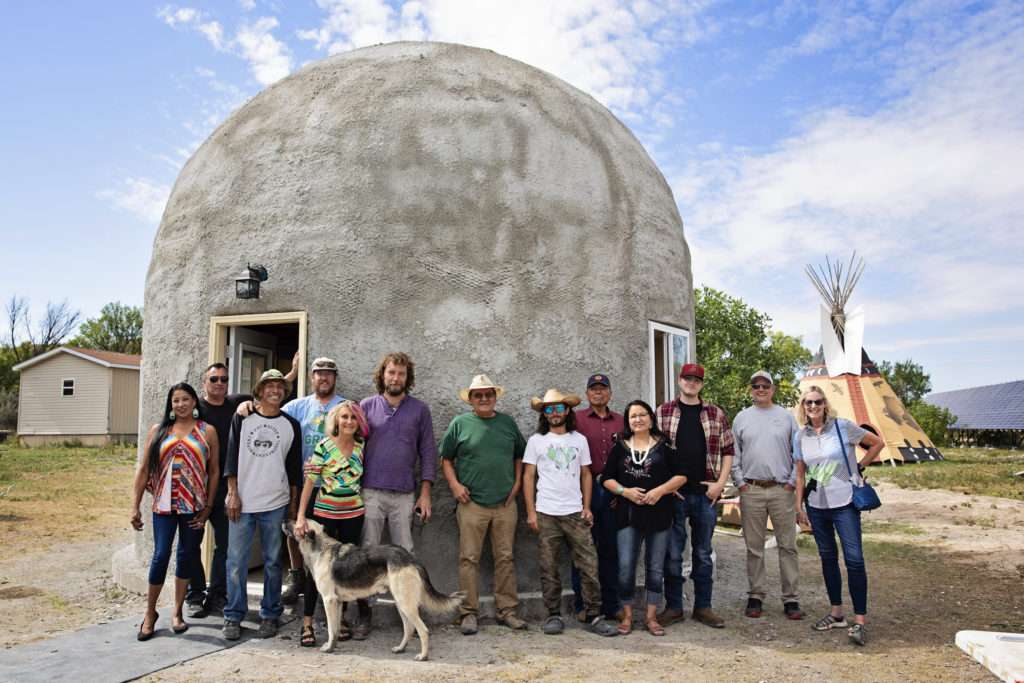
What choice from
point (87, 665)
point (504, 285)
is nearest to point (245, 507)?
point (87, 665)

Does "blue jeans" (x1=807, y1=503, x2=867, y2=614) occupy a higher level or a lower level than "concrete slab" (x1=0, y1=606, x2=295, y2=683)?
higher

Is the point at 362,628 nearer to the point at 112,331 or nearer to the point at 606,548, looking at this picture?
the point at 606,548

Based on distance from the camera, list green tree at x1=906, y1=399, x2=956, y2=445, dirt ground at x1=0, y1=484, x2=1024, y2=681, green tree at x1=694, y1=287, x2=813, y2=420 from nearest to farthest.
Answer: dirt ground at x1=0, y1=484, x2=1024, y2=681 → green tree at x1=694, y1=287, x2=813, y2=420 → green tree at x1=906, y1=399, x2=956, y2=445

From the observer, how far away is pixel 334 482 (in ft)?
15.1

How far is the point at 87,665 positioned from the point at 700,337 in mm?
18794

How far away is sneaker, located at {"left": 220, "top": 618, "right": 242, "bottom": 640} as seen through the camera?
179 inches

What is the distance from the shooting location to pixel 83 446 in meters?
25.1

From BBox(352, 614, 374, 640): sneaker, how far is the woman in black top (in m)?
1.80

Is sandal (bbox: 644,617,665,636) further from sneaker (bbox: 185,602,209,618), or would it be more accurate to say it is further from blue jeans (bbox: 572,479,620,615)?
sneaker (bbox: 185,602,209,618)

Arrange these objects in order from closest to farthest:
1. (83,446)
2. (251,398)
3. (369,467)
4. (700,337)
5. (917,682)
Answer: (917,682) → (369,467) → (251,398) → (700,337) → (83,446)

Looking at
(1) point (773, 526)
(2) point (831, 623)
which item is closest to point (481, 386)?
(1) point (773, 526)

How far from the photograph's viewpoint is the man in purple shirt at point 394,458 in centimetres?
477

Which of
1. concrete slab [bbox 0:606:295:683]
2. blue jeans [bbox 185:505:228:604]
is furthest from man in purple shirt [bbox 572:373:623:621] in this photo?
blue jeans [bbox 185:505:228:604]

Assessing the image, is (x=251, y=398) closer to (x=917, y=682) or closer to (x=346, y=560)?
(x=346, y=560)
